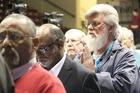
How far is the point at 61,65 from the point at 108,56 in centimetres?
79

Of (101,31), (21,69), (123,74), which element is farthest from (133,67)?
(21,69)

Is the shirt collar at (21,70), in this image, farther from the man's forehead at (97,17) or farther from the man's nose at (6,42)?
the man's forehead at (97,17)

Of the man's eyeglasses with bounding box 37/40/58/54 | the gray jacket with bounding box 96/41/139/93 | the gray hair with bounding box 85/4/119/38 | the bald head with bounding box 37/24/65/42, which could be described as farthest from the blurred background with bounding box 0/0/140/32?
the man's eyeglasses with bounding box 37/40/58/54

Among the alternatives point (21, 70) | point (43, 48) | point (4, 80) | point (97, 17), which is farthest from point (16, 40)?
point (97, 17)

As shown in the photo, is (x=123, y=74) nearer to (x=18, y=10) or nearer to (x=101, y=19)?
(x=101, y=19)

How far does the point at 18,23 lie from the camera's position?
2.18 meters

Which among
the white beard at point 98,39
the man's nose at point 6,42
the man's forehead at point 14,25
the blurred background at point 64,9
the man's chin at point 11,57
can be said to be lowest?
the blurred background at point 64,9

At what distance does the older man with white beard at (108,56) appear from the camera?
3.19 m

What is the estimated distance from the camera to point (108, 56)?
339cm

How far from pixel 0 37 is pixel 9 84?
2.47ft

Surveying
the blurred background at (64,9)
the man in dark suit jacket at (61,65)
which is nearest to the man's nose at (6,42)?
the man in dark suit jacket at (61,65)

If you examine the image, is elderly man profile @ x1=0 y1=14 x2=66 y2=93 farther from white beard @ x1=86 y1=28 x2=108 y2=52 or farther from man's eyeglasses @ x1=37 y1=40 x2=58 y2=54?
white beard @ x1=86 y1=28 x2=108 y2=52

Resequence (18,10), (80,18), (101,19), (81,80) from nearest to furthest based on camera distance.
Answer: (81,80)
(101,19)
(18,10)
(80,18)

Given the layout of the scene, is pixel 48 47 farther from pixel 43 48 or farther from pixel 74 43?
pixel 74 43
